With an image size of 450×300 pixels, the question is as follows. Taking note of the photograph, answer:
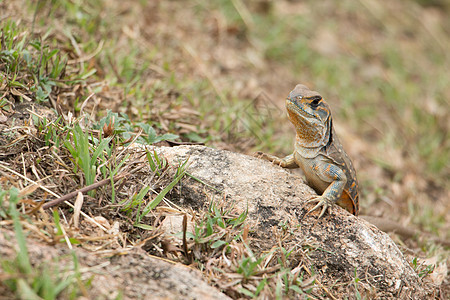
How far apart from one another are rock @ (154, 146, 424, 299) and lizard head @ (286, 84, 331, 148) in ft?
1.68

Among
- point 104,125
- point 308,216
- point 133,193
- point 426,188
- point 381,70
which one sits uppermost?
point 104,125

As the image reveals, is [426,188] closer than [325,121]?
No

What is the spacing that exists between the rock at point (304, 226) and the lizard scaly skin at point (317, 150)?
0.28m

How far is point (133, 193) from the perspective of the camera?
10.5 feet

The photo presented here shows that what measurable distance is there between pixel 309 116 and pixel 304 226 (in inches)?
40.1

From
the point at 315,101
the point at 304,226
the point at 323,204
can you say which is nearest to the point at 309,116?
the point at 315,101

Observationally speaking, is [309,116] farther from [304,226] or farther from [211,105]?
[211,105]

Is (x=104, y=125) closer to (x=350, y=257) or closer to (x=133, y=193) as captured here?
(x=133, y=193)

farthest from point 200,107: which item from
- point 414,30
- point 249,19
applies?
point 414,30

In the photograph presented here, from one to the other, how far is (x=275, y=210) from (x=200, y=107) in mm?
2326

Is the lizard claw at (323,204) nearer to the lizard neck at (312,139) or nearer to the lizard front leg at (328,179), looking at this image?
the lizard front leg at (328,179)

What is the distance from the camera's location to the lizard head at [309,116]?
12.6 feet

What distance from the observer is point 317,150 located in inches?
155

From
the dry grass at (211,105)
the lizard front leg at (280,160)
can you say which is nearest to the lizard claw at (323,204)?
the dry grass at (211,105)
